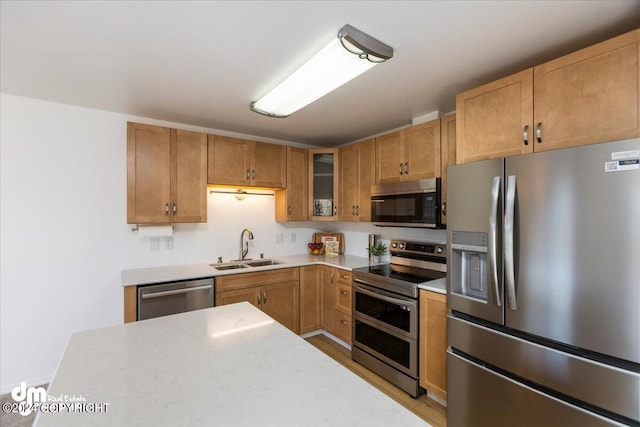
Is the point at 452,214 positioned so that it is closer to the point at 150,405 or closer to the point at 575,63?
the point at 575,63

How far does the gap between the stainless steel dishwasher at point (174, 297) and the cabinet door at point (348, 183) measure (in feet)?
5.33

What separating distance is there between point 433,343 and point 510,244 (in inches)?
39.4

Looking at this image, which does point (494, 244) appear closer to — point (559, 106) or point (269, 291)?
point (559, 106)

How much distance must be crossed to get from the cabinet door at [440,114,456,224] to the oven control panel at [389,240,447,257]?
14.2 inches

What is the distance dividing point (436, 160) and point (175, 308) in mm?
2554

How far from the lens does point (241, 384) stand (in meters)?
0.88

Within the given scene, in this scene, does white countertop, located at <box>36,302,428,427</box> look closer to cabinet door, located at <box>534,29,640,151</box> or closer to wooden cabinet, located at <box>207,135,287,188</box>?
cabinet door, located at <box>534,29,640,151</box>

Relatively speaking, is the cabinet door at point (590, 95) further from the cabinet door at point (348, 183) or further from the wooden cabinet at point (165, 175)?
the wooden cabinet at point (165, 175)

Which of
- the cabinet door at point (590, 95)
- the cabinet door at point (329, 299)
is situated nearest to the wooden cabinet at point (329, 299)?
the cabinet door at point (329, 299)

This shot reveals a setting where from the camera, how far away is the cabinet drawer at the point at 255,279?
272 cm

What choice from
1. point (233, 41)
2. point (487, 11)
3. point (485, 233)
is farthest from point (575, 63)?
point (233, 41)

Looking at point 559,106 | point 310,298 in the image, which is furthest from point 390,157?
point 310,298

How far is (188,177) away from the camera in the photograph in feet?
9.29

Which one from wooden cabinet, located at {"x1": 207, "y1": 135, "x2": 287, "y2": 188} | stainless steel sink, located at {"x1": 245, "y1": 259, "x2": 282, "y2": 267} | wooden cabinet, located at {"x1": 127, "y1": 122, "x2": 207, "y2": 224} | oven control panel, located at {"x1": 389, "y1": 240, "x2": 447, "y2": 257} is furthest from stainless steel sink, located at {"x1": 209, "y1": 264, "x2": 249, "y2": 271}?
oven control panel, located at {"x1": 389, "y1": 240, "x2": 447, "y2": 257}
